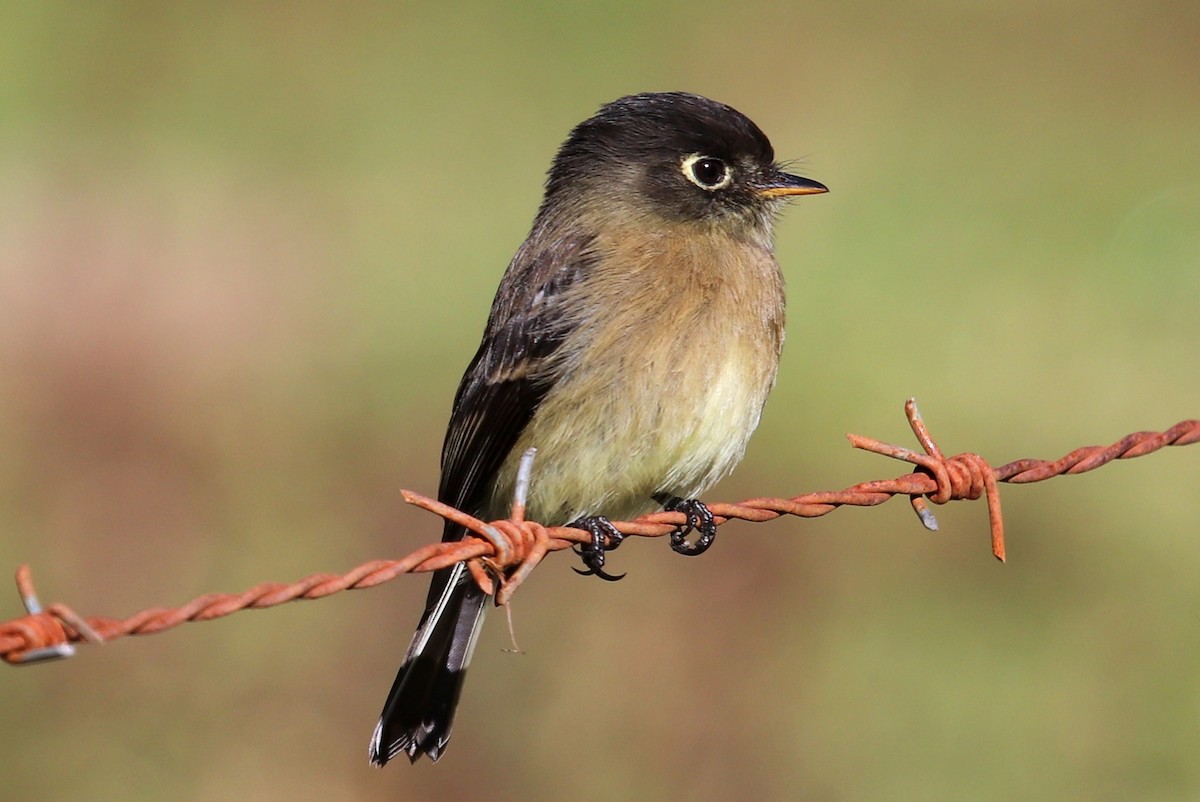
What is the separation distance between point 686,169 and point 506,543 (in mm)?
2127

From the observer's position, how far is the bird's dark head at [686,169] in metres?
5.04

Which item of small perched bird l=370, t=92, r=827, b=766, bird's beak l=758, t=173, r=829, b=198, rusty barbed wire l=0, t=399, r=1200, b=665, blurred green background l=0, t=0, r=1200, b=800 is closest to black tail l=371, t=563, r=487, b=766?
small perched bird l=370, t=92, r=827, b=766

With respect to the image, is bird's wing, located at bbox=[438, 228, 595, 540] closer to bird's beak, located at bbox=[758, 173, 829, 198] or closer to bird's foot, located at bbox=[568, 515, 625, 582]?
bird's foot, located at bbox=[568, 515, 625, 582]

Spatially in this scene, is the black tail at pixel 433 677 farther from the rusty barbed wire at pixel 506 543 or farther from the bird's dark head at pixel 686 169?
the bird's dark head at pixel 686 169

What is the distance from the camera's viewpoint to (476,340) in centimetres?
891

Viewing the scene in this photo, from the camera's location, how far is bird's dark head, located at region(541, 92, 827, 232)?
5039 millimetres

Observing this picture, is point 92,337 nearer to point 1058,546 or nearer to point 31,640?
point 1058,546

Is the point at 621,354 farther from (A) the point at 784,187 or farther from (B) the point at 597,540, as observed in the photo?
(A) the point at 784,187

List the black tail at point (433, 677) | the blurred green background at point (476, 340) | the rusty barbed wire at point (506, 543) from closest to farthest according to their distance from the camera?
the rusty barbed wire at point (506, 543), the black tail at point (433, 677), the blurred green background at point (476, 340)

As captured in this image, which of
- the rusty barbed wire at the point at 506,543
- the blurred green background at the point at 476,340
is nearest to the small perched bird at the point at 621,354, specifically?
the rusty barbed wire at the point at 506,543

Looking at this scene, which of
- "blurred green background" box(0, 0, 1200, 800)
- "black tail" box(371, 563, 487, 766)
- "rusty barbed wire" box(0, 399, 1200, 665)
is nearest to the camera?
"rusty barbed wire" box(0, 399, 1200, 665)

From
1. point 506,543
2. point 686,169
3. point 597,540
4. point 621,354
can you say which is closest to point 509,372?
point 621,354

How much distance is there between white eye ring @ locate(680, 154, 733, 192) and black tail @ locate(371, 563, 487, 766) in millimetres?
1497

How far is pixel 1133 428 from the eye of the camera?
820cm
